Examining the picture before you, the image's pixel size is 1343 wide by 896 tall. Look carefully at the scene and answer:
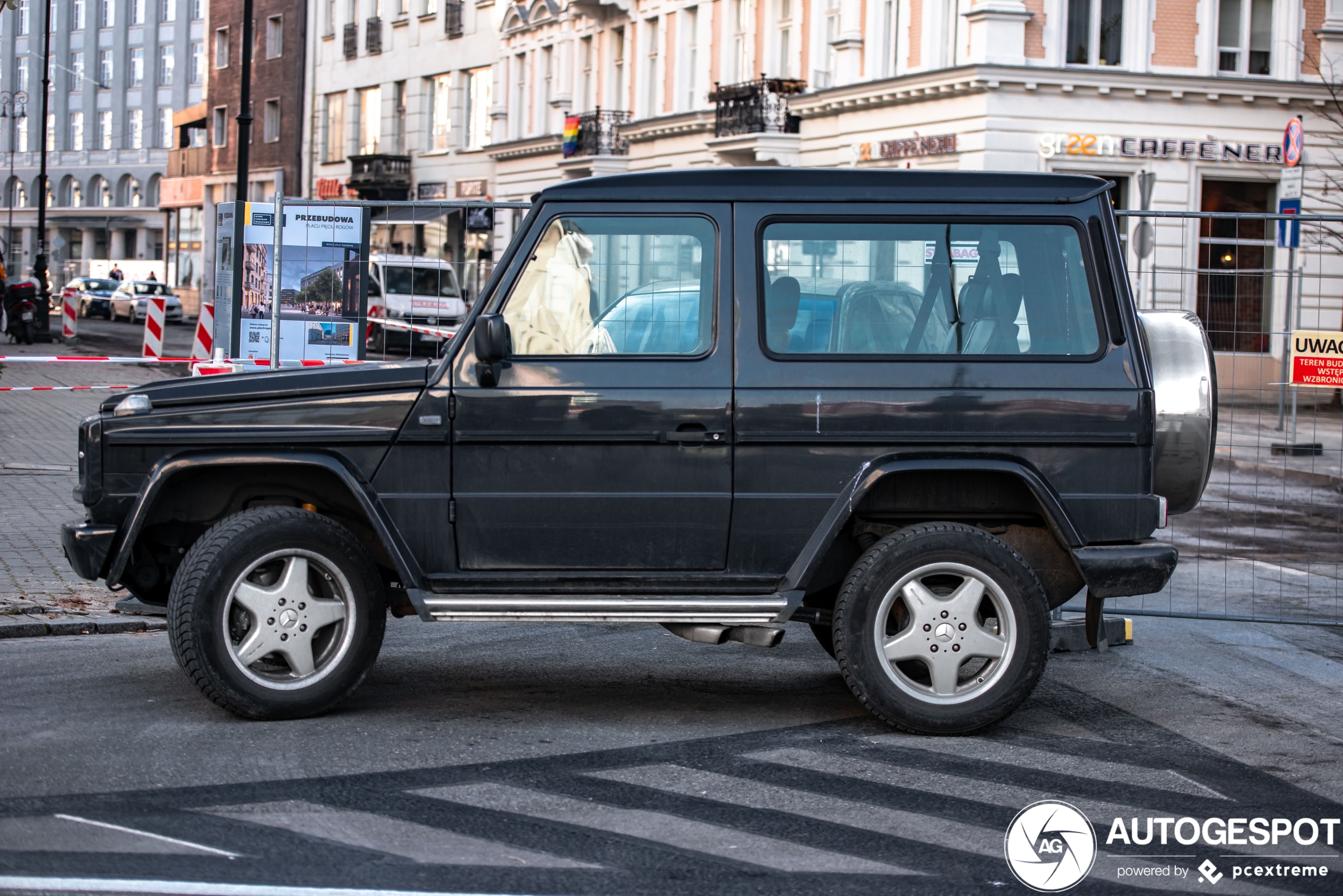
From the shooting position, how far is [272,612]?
19.6 ft

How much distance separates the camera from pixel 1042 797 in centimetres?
533

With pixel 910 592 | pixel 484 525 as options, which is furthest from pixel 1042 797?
pixel 484 525

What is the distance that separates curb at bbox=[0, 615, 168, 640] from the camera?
7789 mm

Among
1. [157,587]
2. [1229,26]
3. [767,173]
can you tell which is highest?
[1229,26]

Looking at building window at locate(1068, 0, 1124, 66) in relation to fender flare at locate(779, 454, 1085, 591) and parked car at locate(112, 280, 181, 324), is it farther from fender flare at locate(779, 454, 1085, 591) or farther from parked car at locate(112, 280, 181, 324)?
parked car at locate(112, 280, 181, 324)

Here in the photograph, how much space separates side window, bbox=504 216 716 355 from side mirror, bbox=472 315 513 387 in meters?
0.12

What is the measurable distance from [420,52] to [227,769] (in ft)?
156

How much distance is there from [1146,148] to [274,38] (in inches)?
1540

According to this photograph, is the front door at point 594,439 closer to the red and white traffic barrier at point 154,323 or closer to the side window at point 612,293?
the side window at point 612,293

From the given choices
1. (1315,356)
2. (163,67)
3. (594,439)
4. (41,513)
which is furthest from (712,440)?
(163,67)

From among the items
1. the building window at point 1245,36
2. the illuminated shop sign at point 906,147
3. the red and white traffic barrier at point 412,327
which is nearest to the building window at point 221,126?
the illuminated shop sign at point 906,147

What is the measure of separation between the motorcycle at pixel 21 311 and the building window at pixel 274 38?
957 inches

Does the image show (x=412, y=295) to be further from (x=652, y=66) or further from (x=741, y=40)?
(x=652, y=66)

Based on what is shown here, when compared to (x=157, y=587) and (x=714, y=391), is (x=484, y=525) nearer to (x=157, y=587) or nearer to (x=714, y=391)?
(x=714, y=391)
